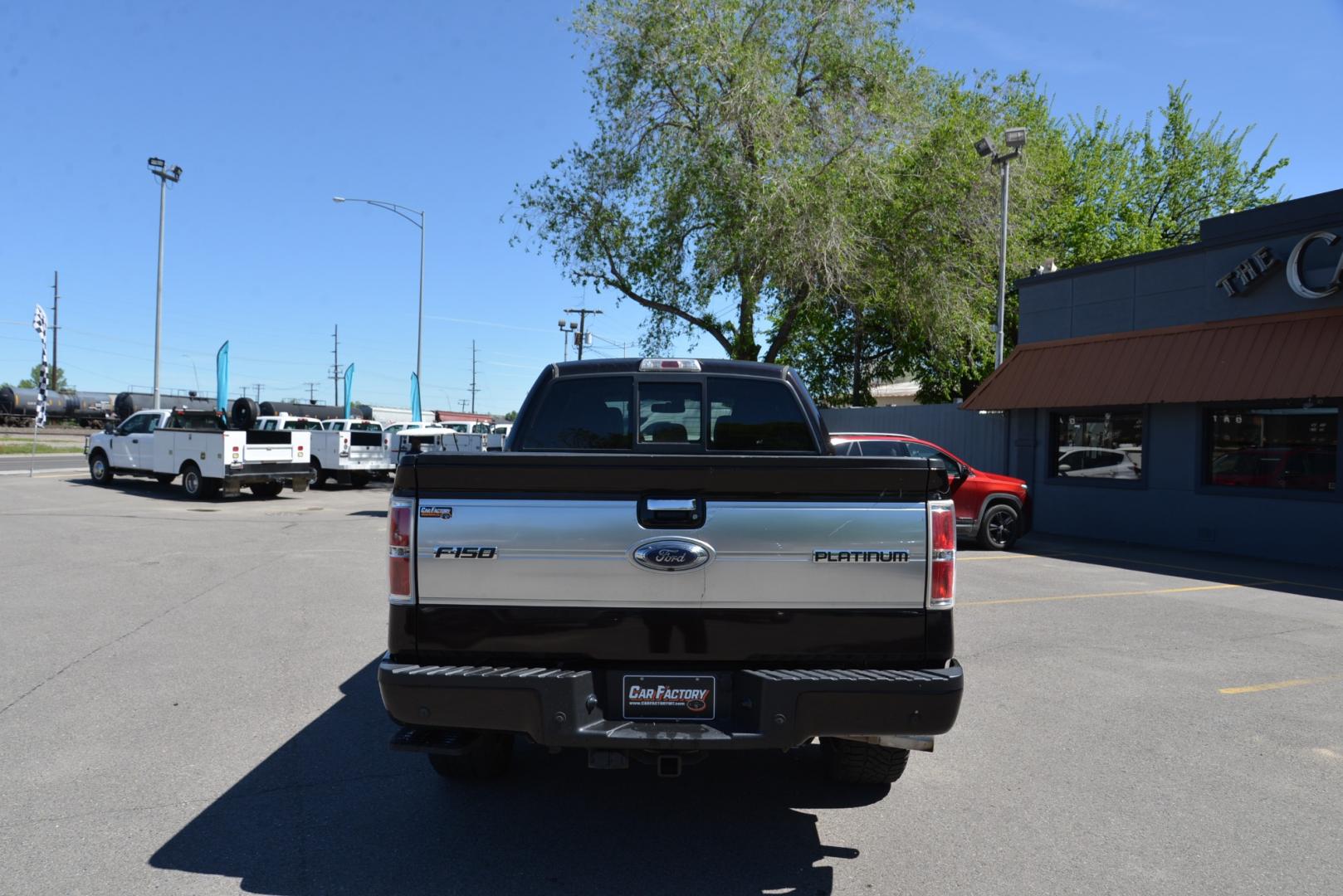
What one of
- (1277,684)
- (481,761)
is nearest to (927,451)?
(1277,684)

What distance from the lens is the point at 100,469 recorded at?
23719 mm

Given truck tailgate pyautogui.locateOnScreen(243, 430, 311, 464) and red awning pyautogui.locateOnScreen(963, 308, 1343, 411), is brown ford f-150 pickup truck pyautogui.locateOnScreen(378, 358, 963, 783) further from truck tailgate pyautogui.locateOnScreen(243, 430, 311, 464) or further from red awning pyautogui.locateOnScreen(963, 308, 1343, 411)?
→ truck tailgate pyautogui.locateOnScreen(243, 430, 311, 464)

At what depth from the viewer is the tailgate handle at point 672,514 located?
133 inches

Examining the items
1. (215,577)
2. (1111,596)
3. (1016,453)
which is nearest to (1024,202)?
(1016,453)

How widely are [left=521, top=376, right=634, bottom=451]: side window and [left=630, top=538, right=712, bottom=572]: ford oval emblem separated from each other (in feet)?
5.80

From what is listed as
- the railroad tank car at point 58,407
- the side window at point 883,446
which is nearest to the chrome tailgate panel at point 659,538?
the side window at point 883,446

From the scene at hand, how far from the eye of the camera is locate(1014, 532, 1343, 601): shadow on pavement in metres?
11.7

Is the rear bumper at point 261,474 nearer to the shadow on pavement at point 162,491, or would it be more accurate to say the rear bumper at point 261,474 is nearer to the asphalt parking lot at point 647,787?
the shadow on pavement at point 162,491

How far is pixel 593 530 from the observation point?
11.0 feet

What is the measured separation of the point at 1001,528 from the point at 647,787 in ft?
38.4

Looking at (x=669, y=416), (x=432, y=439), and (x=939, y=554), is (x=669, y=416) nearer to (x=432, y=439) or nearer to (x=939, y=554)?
(x=939, y=554)

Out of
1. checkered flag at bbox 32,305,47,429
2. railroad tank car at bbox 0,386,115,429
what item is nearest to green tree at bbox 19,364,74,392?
railroad tank car at bbox 0,386,115,429

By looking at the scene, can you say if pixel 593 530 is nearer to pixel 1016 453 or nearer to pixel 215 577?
pixel 215 577

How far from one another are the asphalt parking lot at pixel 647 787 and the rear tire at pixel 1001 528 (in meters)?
6.22
